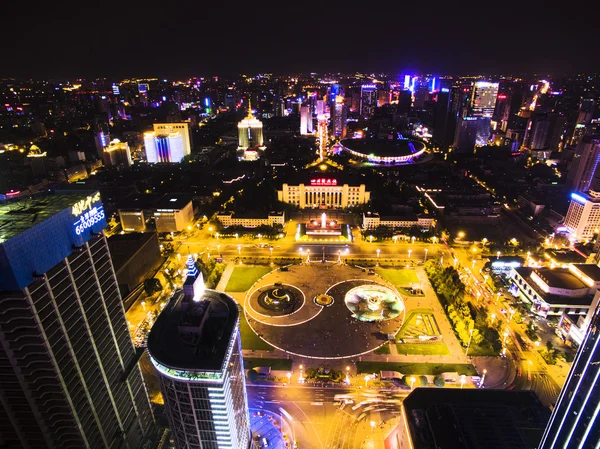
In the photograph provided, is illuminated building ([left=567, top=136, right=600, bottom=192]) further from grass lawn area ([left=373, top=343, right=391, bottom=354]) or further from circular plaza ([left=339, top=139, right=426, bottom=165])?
grass lawn area ([left=373, top=343, right=391, bottom=354])

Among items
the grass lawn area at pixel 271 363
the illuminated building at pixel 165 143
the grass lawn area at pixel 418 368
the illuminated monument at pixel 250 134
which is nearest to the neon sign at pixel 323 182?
the illuminated monument at pixel 250 134

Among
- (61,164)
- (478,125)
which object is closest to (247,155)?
(61,164)

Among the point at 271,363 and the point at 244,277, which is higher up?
the point at 244,277

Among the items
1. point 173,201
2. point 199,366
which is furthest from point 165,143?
point 199,366

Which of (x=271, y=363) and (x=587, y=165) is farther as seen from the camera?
(x=587, y=165)

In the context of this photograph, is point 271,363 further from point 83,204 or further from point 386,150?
point 386,150

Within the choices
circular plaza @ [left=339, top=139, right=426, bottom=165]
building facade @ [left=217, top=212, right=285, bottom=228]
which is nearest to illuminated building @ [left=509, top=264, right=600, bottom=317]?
building facade @ [left=217, top=212, right=285, bottom=228]

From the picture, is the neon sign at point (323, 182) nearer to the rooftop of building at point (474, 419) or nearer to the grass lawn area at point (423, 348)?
the grass lawn area at point (423, 348)

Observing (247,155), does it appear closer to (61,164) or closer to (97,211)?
(61,164)
